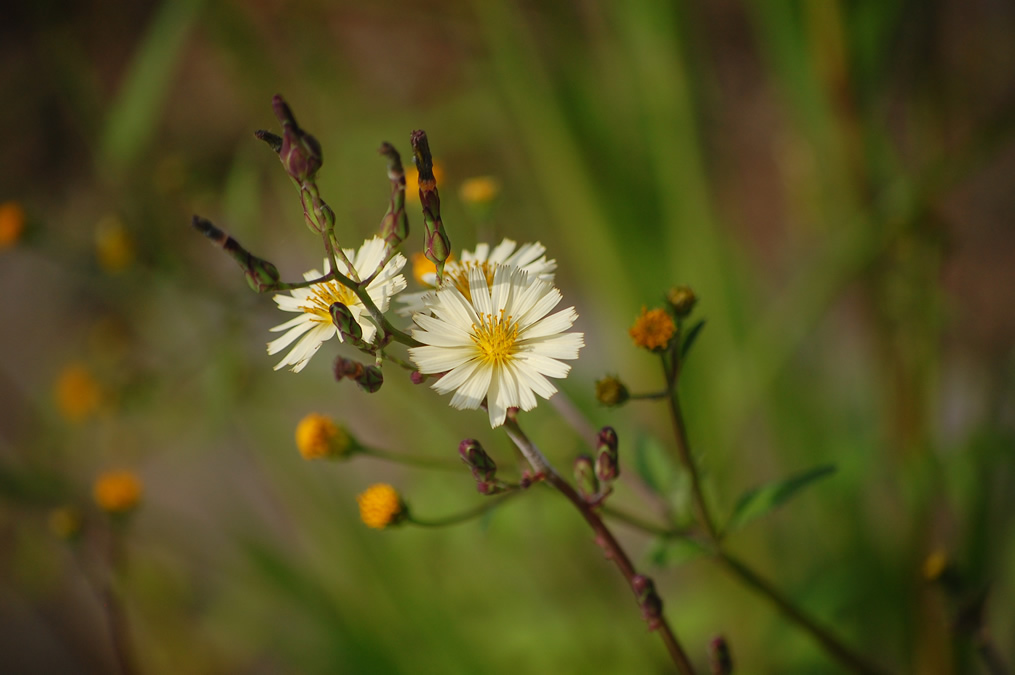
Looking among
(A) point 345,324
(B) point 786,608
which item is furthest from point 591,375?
(A) point 345,324

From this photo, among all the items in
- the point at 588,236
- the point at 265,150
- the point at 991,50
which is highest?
the point at 265,150

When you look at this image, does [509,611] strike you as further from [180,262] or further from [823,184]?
[823,184]

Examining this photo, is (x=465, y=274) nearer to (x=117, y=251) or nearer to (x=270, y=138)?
(x=270, y=138)

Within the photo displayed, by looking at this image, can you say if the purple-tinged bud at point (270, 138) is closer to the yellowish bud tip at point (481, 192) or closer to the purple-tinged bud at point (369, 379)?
the purple-tinged bud at point (369, 379)

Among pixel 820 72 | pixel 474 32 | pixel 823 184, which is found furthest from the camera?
pixel 474 32

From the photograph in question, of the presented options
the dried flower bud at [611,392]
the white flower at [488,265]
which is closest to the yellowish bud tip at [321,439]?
the white flower at [488,265]

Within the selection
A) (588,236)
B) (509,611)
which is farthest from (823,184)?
(509,611)
